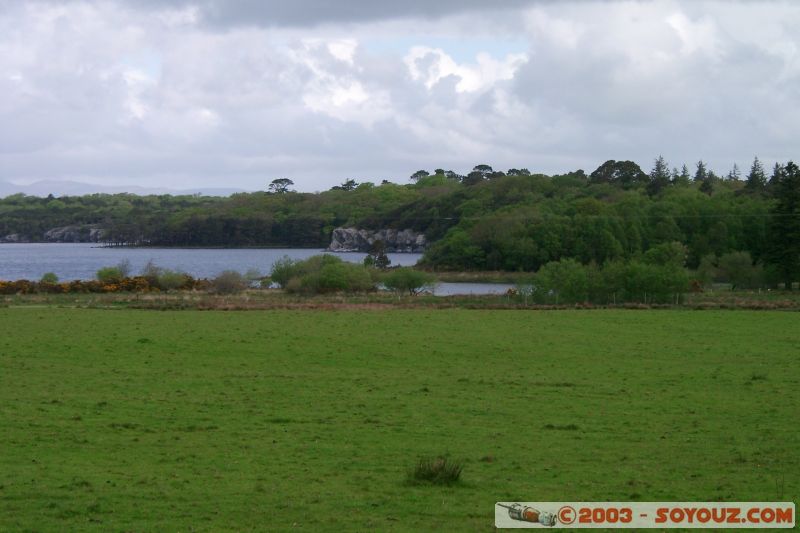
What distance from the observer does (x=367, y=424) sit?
66.2 feet

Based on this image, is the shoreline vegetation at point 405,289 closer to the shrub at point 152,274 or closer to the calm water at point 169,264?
the shrub at point 152,274

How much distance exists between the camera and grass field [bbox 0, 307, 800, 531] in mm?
13422

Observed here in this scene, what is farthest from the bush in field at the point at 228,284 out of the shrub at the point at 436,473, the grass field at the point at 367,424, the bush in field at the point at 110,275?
the shrub at the point at 436,473

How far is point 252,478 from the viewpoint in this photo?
14875 millimetres

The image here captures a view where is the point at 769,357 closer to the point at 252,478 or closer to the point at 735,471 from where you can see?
the point at 735,471

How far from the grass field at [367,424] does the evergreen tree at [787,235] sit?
155ft

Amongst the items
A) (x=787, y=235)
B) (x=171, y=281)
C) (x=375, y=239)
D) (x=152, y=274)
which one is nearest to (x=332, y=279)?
(x=171, y=281)

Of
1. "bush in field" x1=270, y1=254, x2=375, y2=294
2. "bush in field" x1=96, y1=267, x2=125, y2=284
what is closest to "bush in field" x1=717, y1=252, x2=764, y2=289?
"bush in field" x1=270, y1=254, x2=375, y2=294

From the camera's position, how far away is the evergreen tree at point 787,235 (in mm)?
84062

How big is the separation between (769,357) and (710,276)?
64.9m

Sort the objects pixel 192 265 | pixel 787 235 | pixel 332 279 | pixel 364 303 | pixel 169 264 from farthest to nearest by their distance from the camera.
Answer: pixel 169 264, pixel 192 265, pixel 787 235, pixel 332 279, pixel 364 303

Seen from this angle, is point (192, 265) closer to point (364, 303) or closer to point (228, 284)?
point (228, 284)

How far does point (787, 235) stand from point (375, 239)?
349 ft

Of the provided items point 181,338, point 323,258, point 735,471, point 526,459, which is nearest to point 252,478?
point 526,459
